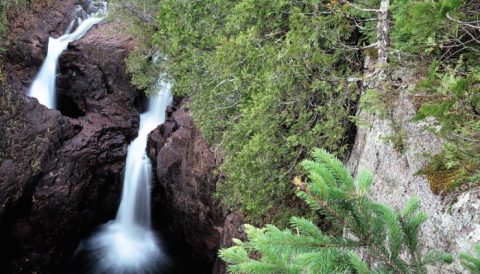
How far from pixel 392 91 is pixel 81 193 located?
11.9 m

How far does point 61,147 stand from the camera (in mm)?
13547

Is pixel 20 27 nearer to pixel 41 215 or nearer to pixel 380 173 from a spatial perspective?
pixel 41 215

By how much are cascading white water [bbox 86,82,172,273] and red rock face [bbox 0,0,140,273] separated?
16.9 inches

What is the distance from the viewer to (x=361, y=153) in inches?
206

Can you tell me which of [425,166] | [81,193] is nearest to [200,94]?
[425,166]

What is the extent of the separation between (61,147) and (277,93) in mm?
10280

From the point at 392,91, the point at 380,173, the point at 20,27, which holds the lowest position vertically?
the point at 380,173

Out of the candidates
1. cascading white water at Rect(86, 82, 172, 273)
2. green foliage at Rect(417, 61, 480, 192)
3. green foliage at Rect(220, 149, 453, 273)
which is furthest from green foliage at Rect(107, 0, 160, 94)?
green foliage at Rect(220, 149, 453, 273)

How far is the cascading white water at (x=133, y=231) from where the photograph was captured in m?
12.7

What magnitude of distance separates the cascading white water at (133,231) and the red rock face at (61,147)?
430 mm

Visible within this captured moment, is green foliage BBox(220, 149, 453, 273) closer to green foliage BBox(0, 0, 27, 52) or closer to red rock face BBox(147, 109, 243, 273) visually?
red rock face BBox(147, 109, 243, 273)

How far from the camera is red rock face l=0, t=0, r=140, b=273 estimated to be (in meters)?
12.8

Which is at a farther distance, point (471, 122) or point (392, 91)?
point (392, 91)

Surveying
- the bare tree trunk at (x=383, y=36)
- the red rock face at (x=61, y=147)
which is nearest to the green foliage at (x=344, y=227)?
the bare tree trunk at (x=383, y=36)
